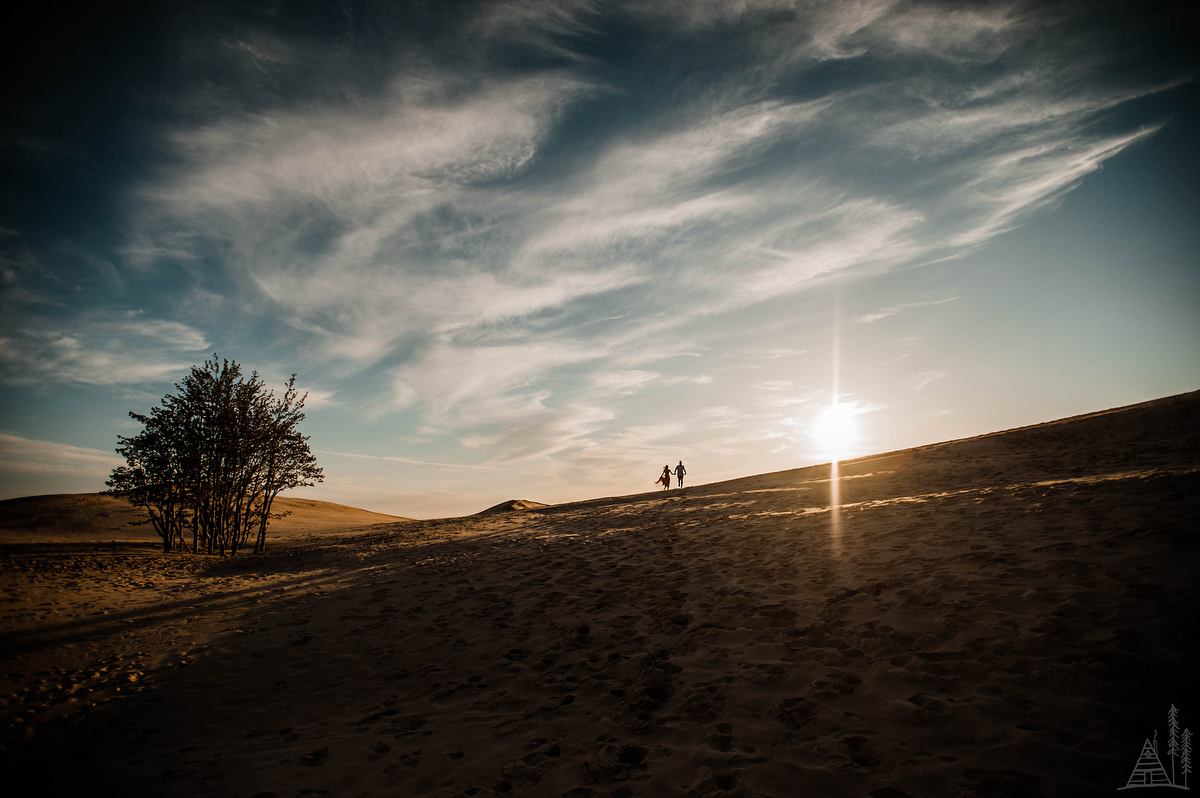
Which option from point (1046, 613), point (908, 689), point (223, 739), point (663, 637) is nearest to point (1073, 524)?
point (1046, 613)

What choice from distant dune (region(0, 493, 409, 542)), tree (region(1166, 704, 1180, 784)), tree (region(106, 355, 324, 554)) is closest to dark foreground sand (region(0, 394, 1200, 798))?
tree (region(1166, 704, 1180, 784))

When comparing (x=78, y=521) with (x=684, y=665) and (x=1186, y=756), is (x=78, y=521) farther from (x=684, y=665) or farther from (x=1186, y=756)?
(x=1186, y=756)

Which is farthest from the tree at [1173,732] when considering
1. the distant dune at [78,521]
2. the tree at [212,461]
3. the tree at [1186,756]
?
the distant dune at [78,521]

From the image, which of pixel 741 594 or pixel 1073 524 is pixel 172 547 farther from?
pixel 1073 524

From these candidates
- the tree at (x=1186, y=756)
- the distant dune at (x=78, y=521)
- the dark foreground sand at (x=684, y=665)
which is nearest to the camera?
the tree at (x=1186, y=756)

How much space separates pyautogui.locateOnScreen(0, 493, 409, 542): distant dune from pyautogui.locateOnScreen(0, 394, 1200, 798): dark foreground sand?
17311 millimetres

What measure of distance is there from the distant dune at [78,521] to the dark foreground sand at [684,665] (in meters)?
17.3

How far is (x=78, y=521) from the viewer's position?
999 inches

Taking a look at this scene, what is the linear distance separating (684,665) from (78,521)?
3644cm

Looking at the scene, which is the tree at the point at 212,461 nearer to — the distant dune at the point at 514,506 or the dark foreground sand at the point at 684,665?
the dark foreground sand at the point at 684,665

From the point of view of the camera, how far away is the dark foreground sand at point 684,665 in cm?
379

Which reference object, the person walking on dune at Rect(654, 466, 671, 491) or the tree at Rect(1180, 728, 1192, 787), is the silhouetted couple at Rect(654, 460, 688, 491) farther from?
the tree at Rect(1180, 728, 1192, 787)

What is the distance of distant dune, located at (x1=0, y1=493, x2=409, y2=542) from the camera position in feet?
74.9

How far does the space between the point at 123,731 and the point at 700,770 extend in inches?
275
